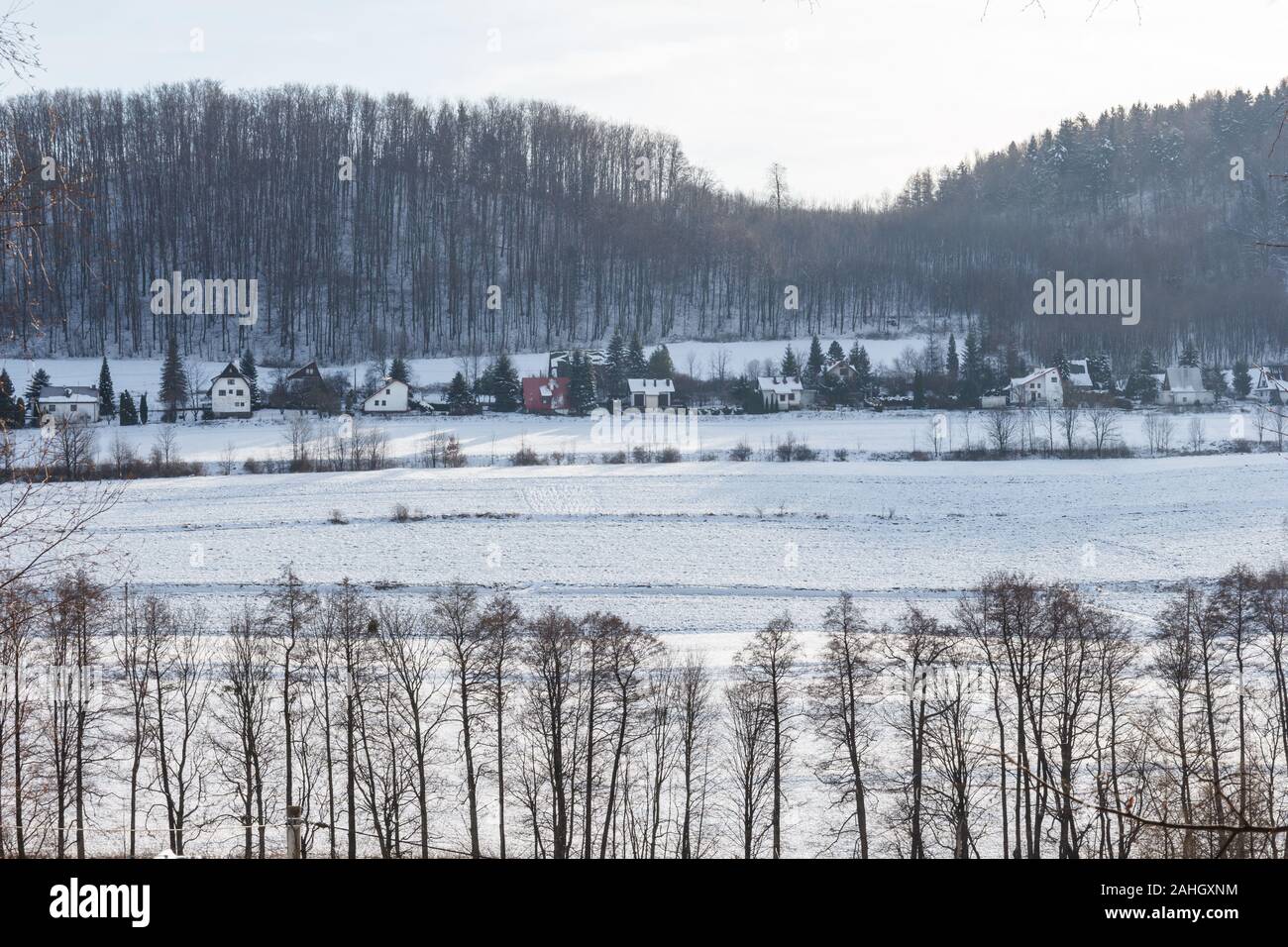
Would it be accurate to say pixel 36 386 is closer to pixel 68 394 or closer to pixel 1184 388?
pixel 68 394

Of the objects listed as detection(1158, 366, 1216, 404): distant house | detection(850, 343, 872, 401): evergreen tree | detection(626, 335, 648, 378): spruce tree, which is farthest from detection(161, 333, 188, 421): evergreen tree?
detection(1158, 366, 1216, 404): distant house

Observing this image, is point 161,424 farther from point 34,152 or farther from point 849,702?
point 34,152

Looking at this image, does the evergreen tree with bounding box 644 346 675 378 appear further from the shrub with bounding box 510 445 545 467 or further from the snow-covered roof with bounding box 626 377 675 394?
the shrub with bounding box 510 445 545 467

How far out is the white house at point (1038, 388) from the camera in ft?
119

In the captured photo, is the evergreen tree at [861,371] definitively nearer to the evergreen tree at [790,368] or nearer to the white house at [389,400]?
the evergreen tree at [790,368]

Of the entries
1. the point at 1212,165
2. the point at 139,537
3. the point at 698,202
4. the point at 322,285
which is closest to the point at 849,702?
the point at 139,537

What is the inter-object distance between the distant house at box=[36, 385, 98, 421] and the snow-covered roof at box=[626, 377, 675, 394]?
19898mm

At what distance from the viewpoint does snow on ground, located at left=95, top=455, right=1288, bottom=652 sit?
1802cm

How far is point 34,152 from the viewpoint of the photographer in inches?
165

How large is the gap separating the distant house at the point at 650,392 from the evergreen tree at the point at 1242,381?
876 inches

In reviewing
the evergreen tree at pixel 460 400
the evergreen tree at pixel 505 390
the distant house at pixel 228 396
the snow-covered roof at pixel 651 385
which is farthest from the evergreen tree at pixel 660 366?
the distant house at pixel 228 396

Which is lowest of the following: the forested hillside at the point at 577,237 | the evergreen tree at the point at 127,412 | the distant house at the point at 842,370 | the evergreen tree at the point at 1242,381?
the evergreen tree at the point at 127,412

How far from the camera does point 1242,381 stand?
119ft

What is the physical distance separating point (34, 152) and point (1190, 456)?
2919 centimetres
